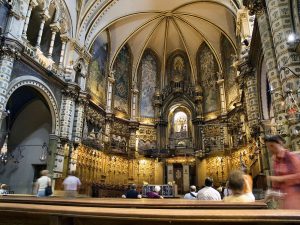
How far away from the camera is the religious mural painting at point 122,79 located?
81.8 feet

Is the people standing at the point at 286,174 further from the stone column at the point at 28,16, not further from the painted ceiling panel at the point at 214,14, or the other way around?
the painted ceiling panel at the point at 214,14

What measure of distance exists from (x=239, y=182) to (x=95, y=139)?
56.0 ft

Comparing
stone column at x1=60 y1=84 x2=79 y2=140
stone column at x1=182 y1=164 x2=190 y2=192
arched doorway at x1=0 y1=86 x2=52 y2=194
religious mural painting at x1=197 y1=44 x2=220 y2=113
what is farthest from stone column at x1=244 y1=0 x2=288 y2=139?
religious mural painting at x1=197 y1=44 x2=220 y2=113

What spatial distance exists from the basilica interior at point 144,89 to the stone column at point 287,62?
0.11 ft

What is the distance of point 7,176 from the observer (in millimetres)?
16109

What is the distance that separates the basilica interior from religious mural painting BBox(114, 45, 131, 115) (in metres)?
0.11

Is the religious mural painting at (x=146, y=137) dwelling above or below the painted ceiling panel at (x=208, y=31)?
below

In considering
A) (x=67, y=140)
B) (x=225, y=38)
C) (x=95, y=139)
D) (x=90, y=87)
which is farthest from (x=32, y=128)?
(x=225, y=38)

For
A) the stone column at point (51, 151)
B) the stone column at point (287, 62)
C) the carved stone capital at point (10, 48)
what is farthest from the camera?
the stone column at point (51, 151)

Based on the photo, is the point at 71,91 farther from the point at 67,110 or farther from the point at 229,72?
the point at 229,72

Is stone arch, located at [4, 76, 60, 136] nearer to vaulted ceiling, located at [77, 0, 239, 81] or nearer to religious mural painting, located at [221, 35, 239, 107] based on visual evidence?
vaulted ceiling, located at [77, 0, 239, 81]

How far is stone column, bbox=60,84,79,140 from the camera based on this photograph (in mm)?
16267

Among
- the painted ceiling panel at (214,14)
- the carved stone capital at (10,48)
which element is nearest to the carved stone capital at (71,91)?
the carved stone capital at (10,48)

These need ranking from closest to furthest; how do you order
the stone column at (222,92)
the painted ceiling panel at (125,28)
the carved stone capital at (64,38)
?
the carved stone capital at (64,38) → the stone column at (222,92) → the painted ceiling panel at (125,28)
